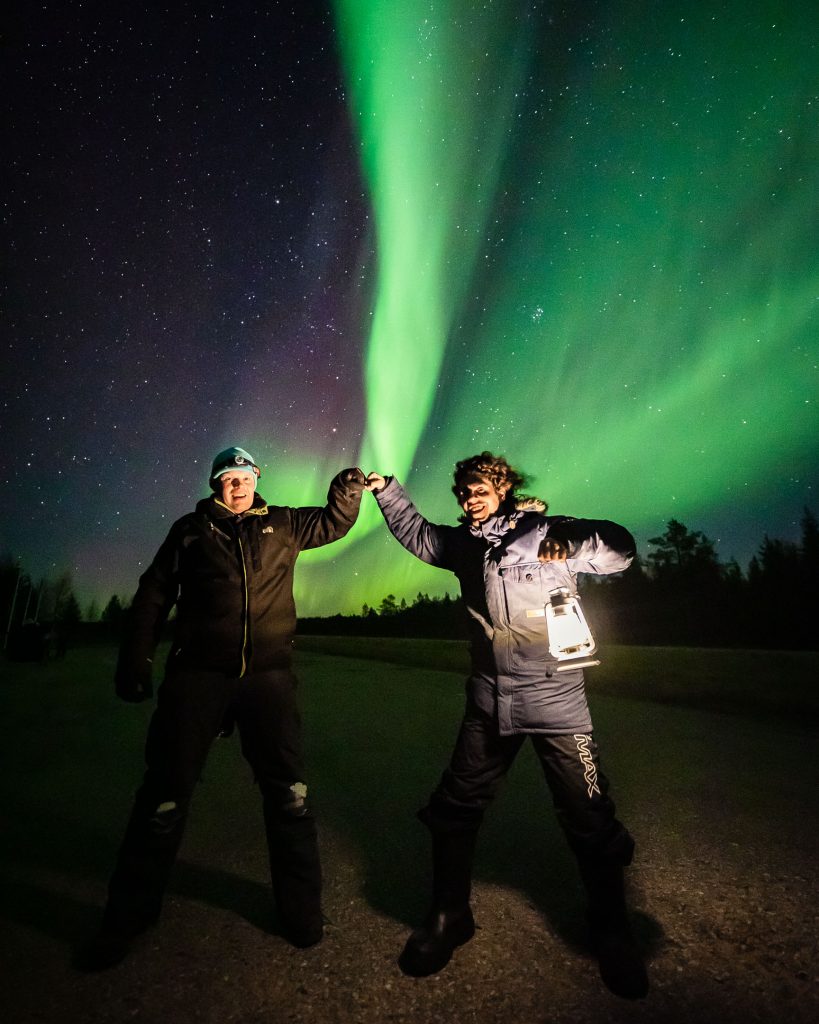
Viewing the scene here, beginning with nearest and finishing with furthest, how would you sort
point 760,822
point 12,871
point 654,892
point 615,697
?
1. point 654,892
2. point 12,871
3. point 760,822
4. point 615,697

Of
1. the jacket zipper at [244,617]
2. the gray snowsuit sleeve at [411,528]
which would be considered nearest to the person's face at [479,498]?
the gray snowsuit sleeve at [411,528]

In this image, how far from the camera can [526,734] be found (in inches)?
95.7

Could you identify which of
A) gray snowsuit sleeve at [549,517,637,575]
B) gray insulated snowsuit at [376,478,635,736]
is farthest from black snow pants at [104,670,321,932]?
gray snowsuit sleeve at [549,517,637,575]

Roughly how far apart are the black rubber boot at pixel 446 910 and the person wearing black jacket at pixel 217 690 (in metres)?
0.46

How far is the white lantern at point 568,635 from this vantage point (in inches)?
94.4

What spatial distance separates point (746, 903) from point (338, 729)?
513 cm

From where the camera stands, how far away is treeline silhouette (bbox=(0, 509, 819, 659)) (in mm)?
43219

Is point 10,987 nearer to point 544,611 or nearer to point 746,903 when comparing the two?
point 544,611

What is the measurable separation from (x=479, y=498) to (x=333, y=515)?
0.84m

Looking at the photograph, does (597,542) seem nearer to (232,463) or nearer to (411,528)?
(411,528)

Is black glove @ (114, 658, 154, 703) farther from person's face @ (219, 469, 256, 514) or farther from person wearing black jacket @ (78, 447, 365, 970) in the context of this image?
person's face @ (219, 469, 256, 514)

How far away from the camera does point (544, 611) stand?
2480 millimetres

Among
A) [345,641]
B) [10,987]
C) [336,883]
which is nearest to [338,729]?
[336,883]

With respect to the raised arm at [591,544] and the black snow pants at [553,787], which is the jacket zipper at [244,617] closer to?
the black snow pants at [553,787]
